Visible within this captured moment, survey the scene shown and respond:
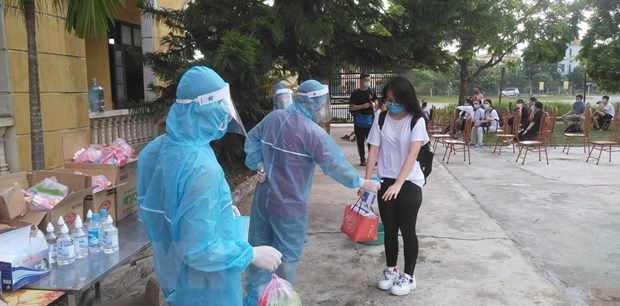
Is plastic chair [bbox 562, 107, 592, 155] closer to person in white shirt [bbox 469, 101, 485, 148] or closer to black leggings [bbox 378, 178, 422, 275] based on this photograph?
person in white shirt [bbox 469, 101, 485, 148]

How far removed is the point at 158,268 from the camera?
6.82ft

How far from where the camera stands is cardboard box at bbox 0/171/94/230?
2906mm

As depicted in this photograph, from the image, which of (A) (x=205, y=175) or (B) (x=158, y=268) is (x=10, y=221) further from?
(A) (x=205, y=175)

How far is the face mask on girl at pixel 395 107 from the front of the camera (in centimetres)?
352

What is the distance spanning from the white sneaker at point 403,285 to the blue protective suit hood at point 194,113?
2.33 metres

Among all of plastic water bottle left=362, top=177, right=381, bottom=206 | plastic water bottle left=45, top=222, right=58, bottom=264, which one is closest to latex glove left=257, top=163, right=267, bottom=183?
plastic water bottle left=362, top=177, right=381, bottom=206

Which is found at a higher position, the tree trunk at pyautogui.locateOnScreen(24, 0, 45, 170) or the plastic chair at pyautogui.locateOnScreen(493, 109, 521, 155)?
the tree trunk at pyautogui.locateOnScreen(24, 0, 45, 170)

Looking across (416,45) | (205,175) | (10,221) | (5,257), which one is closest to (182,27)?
(416,45)

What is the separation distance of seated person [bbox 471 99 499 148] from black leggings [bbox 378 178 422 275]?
991cm

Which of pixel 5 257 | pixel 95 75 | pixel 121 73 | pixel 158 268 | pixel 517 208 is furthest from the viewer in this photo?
pixel 121 73

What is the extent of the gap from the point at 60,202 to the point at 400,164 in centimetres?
235

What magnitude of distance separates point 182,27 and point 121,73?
441cm

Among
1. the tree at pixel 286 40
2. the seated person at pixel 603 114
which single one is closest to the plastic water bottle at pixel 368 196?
the tree at pixel 286 40

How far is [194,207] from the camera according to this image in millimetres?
1763
